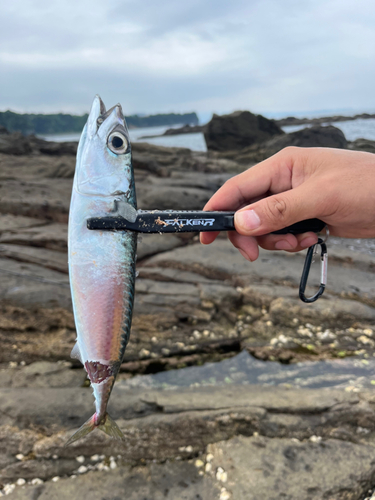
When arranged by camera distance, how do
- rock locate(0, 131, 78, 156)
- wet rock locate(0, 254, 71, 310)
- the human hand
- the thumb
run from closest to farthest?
the thumb, the human hand, wet rock locate(0, 254, 71, 310), rock locate(0, 131, 78, 156)

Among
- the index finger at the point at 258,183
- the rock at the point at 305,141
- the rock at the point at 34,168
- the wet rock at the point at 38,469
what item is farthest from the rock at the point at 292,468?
the rock at the point at 305,141

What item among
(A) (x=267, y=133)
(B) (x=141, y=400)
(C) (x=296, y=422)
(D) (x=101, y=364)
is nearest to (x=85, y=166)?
(D) (x=101, y=364)

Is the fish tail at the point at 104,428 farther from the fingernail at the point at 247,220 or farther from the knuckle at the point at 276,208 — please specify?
the knuckle at the point at 276,208

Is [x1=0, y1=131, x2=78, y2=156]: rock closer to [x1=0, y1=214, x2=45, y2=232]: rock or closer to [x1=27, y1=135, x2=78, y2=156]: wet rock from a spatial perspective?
[x1=27, y1=135, x2=78, y2=156]: wet rock

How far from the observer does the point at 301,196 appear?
6.89ft

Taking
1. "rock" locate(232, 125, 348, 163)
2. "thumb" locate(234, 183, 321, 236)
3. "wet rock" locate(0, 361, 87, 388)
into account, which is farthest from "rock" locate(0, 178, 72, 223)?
"rock" locate(232, 125, 348, 163)

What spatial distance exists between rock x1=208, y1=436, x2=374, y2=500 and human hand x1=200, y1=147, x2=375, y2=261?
2.27 metres

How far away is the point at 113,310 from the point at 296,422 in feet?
10.7

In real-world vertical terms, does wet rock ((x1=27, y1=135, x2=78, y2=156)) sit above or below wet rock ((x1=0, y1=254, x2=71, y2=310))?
above

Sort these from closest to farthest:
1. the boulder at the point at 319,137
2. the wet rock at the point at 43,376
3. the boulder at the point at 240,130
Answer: the wet rock at the point at 43,376 < the boulder at the point at 319,137 < the boulder at the point at 240,130

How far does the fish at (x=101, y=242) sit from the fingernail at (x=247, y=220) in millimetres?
595

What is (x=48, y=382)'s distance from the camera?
4.77m

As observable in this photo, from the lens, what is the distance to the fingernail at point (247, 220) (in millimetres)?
1814

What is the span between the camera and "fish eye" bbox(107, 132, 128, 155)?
1.50 m
